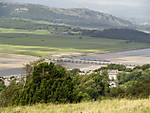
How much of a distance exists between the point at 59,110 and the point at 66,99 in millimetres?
5973

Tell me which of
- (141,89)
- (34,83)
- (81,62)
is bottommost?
(81,62)

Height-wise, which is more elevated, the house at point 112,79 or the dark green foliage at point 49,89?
the dark green foliage at point 49,89

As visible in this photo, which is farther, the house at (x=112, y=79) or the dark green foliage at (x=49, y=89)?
the house at (x=112, y=79)

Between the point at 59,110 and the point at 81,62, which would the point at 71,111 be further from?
the point at 81,62

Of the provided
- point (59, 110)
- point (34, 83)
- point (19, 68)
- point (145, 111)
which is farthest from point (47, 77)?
point (19, 68)

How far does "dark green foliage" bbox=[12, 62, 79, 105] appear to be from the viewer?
19267 mm

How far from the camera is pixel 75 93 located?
19688 mm

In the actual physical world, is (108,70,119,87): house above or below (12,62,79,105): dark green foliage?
below

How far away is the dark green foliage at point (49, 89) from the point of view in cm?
1927

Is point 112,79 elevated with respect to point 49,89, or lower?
lower

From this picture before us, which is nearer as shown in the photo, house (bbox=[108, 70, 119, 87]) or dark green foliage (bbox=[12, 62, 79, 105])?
dark green foliage (bbox=[12, 62, 79, 105])

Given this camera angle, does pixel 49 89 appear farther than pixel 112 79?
No

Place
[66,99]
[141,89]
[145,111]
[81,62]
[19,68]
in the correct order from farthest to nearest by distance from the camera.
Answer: [81,62], [19,68], [141,89], [66,99], [145,111]

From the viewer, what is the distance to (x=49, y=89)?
19.7 meters
